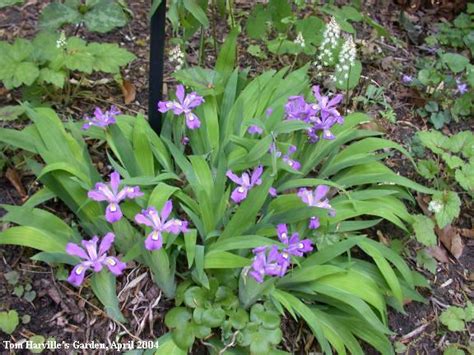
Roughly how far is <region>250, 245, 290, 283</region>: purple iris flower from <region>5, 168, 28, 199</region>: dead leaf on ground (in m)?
0.97

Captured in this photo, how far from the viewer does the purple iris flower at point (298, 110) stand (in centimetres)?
220

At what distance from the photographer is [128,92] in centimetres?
268

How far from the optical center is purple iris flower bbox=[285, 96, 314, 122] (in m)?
2.20

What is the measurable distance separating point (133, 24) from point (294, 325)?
5.95 ft

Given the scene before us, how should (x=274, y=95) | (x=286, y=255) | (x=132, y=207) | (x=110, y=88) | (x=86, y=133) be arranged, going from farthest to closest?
(x=110, y=88) < (x=274, y=95) < (x=86, y=133) < (x=132, y=207) < (x=286, y=255)

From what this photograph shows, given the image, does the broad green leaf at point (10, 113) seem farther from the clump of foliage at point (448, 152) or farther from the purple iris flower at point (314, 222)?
the clump of foliage at point (448, 152)

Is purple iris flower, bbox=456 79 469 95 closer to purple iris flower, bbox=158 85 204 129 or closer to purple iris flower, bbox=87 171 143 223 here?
purple iris flower, bbox=158 85 204 129

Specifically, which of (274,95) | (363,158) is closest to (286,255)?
(363,158)

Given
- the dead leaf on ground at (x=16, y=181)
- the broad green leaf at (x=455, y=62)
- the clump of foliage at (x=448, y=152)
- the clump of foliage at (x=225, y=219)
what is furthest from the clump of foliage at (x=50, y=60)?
the broad green leaf at (x=455, y=62)

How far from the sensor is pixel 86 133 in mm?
2221

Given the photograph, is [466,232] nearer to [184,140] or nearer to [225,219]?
[225,219]

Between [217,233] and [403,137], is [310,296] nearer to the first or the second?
[217,233]

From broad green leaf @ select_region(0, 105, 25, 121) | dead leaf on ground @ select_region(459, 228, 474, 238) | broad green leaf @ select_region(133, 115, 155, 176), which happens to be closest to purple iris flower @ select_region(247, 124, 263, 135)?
broad green leaf @ select_region(133, 115, 155, 176)

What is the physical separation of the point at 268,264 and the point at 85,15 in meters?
1.34
